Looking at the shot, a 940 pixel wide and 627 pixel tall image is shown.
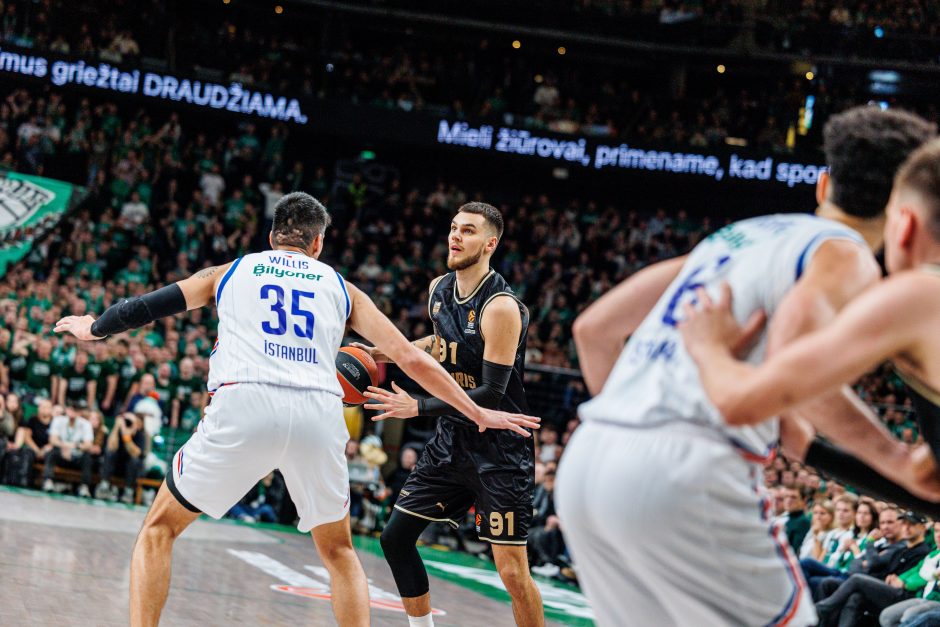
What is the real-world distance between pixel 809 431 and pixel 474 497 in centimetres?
344

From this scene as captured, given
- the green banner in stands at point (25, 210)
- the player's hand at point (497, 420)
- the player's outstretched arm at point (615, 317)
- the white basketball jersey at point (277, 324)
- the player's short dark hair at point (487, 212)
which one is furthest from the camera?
the green banner in stands at point (25, 210)

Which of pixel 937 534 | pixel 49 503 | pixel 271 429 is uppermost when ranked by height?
pixel 271 429

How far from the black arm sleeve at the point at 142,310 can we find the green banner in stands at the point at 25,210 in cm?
1508

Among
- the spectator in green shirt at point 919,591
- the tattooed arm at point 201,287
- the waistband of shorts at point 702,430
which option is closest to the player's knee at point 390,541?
the tattooed arm at point 201,287

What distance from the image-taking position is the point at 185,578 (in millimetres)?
8344

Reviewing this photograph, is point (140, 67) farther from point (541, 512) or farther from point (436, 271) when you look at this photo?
point (541, 512)

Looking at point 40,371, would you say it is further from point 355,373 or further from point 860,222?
point 860,222

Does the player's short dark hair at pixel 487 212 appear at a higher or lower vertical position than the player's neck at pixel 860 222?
lower

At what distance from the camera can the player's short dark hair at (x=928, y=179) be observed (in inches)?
93.7

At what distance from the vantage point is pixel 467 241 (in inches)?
242

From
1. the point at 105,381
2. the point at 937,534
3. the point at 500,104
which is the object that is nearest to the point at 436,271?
the point at 500,104

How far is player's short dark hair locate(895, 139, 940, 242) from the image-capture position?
2.38m

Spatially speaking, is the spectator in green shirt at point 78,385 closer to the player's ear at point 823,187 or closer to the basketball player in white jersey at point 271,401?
the basketball player in white jersey at point 271,401

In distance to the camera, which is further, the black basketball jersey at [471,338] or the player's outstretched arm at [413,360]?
the black basketball jersey at [471,338]
